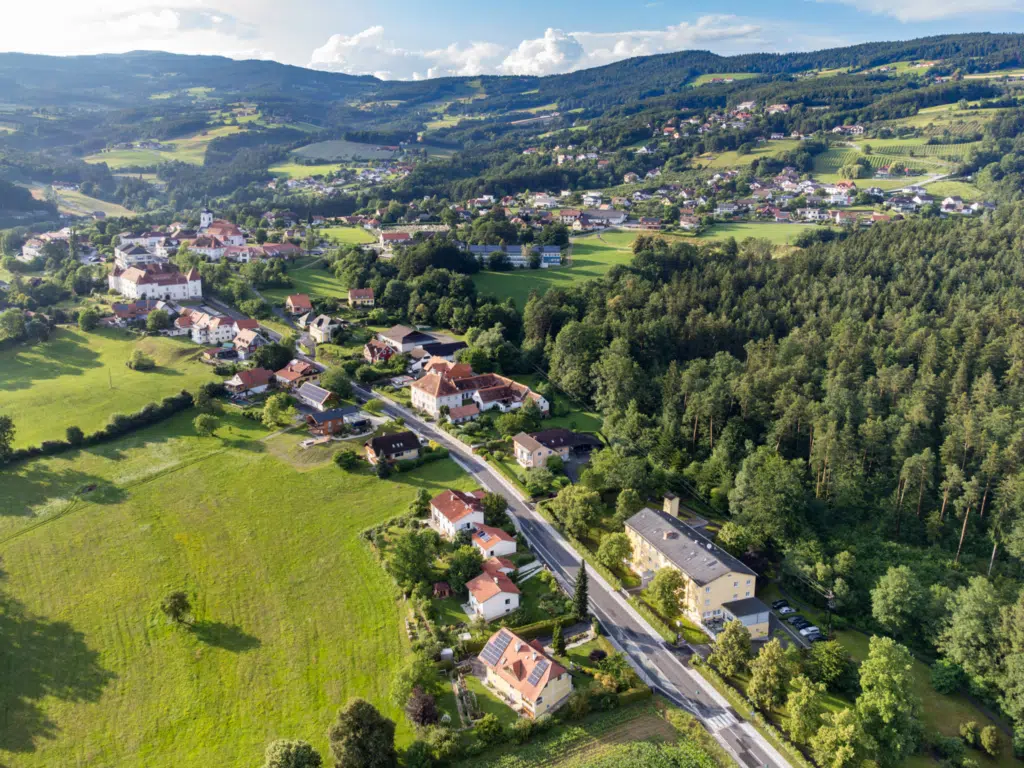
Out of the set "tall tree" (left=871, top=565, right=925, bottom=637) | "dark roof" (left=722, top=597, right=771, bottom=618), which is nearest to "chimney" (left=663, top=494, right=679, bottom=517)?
"dark roof" (left=722, top=597, right=771, bottom=618)

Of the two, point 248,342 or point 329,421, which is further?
point 248,342

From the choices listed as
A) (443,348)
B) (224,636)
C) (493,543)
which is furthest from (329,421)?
(224,636)

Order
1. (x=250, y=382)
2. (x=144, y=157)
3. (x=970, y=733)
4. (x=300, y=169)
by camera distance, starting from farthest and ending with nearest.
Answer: (x=144, y=157), (x=300, y=169), (x=250, y=382), (x=970, y=733)

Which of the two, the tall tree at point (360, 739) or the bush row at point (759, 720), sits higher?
the tall tree at point (360, 739)

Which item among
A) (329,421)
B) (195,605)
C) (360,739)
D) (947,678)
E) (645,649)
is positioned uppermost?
(329,421)

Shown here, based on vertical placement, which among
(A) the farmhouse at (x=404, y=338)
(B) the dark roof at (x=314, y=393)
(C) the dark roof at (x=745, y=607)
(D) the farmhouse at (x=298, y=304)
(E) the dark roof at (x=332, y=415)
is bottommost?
(C) the dark roof at (x=745, y=607)

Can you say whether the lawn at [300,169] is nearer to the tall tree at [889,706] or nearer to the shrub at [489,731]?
the shrub at [489,731]

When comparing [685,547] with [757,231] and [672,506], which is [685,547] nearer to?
[672,506]

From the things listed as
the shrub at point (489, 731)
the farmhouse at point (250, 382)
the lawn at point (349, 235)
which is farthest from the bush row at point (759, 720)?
the lawn at point (349, 235)
